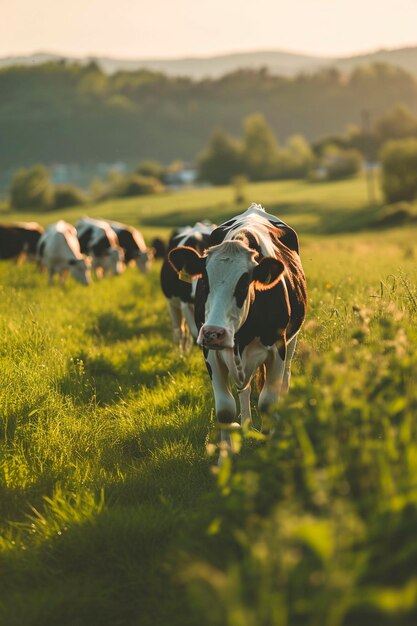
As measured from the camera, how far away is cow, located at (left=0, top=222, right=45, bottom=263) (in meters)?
23.7

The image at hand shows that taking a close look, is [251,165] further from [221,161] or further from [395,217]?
[395,217]

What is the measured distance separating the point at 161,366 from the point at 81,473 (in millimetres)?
3497

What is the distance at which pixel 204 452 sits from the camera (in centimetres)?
619

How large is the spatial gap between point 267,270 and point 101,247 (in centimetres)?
1754

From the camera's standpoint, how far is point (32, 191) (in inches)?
3851

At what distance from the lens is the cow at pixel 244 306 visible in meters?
5.45

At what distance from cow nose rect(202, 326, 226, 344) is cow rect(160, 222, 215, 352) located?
5107 millimetres

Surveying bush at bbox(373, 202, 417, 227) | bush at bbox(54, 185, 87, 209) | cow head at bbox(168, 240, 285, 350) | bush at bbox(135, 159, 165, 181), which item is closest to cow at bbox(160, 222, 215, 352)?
cow head at bbox(168, 240, 285, 350)

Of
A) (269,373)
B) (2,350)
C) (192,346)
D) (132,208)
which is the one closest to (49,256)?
(192,346)

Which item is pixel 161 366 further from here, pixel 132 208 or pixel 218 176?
pixel 218 176

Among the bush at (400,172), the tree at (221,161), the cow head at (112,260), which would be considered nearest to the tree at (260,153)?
the tree at (221,161)

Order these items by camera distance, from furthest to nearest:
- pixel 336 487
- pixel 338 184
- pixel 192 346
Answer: pixel 338 184
pixel 192 346
pixel 336 487

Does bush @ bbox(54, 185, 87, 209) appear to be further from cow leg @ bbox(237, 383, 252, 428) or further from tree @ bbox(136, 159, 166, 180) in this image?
cow leg @ bbox(237, 383, 252, 428)

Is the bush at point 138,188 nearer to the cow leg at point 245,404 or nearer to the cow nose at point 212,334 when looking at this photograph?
the cow leg at point 245,404
